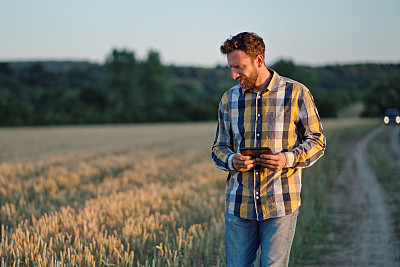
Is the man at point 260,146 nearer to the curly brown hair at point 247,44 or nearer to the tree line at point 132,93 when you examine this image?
the curly brown hair at point 247,44

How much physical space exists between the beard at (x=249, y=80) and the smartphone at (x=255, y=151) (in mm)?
432

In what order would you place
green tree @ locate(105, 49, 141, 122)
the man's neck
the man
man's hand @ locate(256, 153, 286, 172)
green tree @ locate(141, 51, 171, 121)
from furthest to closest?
green tree @ locate(141, 51, 171, 121), green tree @ locate(105, 49, 141, 122), the man's neck, the man, man's hand @ locate(256, 153, 286, 172)

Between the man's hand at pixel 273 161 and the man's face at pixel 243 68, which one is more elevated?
the man's face at pixel 243 68

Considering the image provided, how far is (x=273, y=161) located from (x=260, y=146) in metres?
0.23

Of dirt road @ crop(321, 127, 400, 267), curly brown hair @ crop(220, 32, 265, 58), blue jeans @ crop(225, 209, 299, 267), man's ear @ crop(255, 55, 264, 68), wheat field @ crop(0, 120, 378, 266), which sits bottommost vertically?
dirt road @ crop(321, 127, 400, 267)

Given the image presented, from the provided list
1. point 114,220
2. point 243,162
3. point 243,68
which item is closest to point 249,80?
point 243,68

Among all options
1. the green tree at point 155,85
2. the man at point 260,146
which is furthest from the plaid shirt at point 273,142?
the green tree at point 155,85

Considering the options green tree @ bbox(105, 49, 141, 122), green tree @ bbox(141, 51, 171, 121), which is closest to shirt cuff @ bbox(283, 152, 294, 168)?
green tree @ bbox(105, 49, 141, 122)

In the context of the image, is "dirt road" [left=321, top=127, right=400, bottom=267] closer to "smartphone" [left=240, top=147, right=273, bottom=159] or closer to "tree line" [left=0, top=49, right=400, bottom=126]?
"smartphone" [left=240, top=147, right=273, bottom=159]

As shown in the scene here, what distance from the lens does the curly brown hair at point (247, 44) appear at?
2.80 meters

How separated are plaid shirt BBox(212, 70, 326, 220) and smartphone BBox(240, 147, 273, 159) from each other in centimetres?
15

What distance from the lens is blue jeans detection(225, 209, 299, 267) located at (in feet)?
9.47

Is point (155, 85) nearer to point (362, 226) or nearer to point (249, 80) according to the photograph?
point (362, 226)

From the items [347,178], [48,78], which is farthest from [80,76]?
[347,178]
